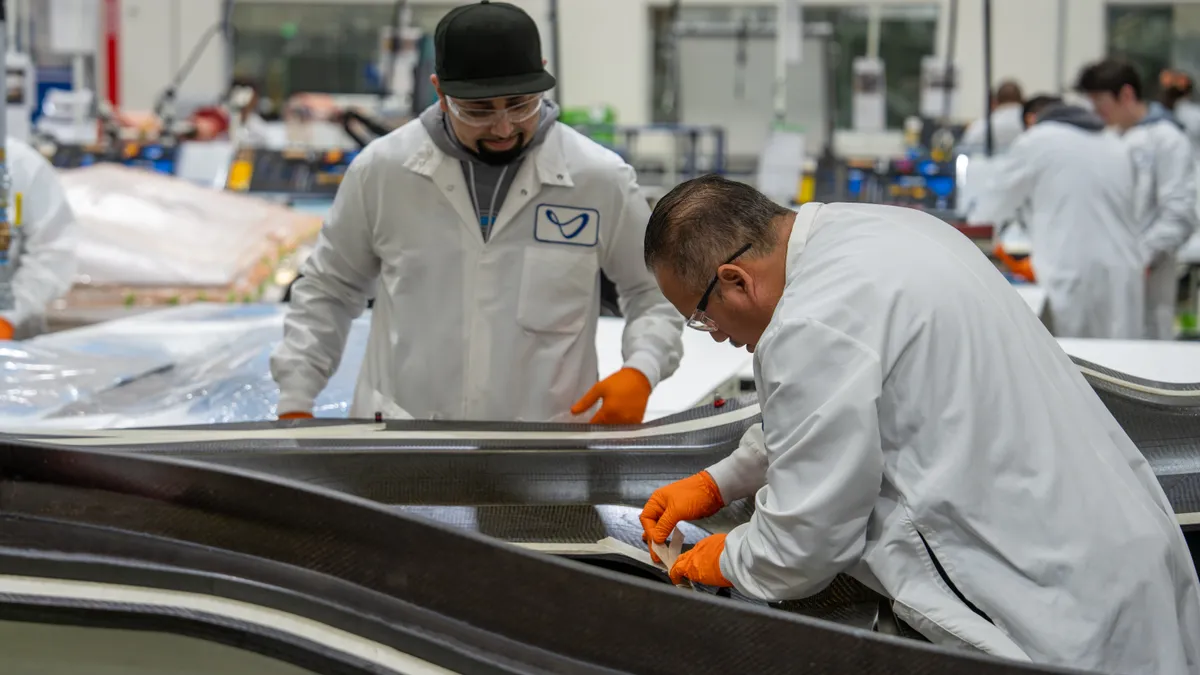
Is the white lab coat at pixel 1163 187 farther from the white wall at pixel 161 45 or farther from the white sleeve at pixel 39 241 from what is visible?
the white wall at pixel 161 45

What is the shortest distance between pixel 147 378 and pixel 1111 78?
448cm

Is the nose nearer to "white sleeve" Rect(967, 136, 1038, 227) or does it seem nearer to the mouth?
the mouth

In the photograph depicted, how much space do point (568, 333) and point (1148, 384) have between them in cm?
111

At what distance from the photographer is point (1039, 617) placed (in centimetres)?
137

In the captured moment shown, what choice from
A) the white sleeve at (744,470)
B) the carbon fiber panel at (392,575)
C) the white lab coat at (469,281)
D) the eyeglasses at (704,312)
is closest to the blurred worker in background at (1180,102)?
the white lab coat at (469,281)

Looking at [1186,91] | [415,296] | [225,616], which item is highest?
[1186,91]

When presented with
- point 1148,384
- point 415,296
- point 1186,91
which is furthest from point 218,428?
point 1186,91

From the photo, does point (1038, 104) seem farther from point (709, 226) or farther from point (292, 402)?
point (709, 226)

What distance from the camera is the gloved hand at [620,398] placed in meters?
2.47

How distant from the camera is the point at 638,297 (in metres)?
2.68

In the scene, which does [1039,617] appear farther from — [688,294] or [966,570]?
[688,294]

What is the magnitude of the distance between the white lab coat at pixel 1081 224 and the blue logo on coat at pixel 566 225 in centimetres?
360

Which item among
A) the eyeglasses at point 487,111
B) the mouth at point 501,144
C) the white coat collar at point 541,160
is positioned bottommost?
the white coat collar at point 541,160

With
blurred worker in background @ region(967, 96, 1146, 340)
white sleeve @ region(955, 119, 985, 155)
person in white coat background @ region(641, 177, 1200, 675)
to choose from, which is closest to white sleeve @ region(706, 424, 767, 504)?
person in white coat background @ region(641, 177, 1200, 675)
